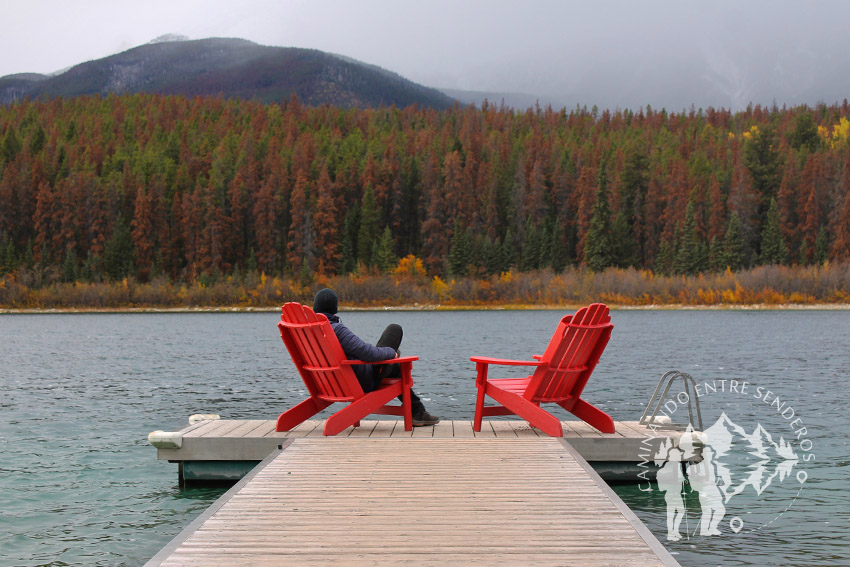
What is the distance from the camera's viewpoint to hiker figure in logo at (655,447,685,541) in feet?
26.4

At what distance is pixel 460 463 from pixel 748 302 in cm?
6464

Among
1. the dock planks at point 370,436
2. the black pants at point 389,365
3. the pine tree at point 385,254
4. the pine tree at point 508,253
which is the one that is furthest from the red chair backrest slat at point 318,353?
the pine tree at point 508,253

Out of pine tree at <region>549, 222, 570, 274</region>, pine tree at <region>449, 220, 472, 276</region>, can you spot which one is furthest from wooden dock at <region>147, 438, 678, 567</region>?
pine tree at <region>549, 222, 570, 274</region>

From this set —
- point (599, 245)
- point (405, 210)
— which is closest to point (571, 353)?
point (599, 245)

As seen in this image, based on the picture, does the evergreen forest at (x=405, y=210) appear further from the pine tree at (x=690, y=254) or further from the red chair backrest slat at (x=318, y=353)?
the red chair backrest slat at (x=318, y=353)

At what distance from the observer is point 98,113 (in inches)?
5684

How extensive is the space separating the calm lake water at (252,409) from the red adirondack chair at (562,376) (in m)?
1.05

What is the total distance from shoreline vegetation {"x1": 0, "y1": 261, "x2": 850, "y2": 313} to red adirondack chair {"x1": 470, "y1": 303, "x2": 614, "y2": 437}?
60.4 metres

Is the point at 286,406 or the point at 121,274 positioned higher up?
the point at 286,406

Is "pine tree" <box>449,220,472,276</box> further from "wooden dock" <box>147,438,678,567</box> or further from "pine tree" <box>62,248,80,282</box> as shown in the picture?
"wooden dock" <box>147,438,678,567</box>

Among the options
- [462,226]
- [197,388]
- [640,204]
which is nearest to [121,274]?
[462,226]

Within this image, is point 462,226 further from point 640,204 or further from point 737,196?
point 737,196

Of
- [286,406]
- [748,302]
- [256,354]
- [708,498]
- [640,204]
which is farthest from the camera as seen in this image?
[640,204]

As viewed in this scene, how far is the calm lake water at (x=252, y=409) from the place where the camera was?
25.3ft
